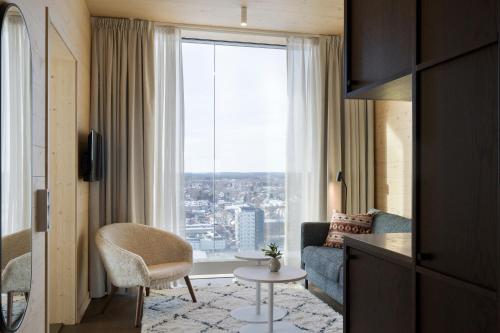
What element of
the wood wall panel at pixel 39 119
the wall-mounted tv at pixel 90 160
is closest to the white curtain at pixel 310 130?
the wall-mounted tv at pixel 90 160

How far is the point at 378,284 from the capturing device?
4.91ft

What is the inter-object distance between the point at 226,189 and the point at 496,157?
13.5 feet

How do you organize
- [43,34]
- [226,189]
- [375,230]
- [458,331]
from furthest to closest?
1. [226,189]
2. [375,230]
3. [43,34]
4. [458,331]

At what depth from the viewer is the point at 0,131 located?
1.48 m

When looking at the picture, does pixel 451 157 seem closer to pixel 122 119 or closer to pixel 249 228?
pixel 122 119

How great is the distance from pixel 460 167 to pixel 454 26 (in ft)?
1.21

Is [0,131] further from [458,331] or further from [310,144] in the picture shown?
[310,144]

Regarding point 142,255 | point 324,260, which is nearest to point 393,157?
point 324,260

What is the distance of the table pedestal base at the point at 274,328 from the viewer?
323 centimetres

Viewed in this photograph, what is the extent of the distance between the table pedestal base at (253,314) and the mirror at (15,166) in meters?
1.97

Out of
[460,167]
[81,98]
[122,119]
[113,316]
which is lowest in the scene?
[113,316]

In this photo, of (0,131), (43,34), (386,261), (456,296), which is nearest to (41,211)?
(0,131)

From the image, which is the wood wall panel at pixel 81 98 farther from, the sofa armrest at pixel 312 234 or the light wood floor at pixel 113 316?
the sofa armrest at pixel 312 234

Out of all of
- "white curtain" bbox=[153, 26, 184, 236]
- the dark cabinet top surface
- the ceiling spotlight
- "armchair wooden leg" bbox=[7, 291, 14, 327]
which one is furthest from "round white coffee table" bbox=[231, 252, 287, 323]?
the ceiling spotlight
